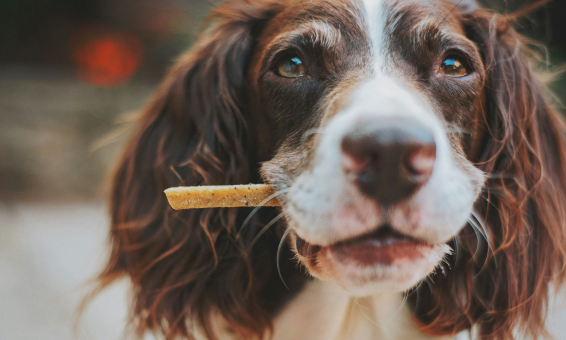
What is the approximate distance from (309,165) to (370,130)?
278mm

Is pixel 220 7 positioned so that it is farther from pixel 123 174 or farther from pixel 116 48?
pixel 116 48

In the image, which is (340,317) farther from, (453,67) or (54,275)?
(54,275)

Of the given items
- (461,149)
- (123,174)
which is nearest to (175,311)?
(123,174)

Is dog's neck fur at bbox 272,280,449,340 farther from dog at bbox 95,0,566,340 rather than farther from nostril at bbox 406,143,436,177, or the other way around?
nostril at bbox 406,143,436,177

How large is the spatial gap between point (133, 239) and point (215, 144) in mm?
507

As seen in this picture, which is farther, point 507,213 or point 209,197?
point 507,213

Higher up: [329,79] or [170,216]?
[329,79]

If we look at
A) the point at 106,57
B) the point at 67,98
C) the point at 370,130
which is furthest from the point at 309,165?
the point at 106,57

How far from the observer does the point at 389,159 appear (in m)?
0.88

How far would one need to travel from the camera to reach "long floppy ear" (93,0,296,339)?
5.10 feet

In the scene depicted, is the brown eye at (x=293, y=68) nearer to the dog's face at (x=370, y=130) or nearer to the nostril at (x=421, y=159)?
the dog's face at (x=370, y=130)

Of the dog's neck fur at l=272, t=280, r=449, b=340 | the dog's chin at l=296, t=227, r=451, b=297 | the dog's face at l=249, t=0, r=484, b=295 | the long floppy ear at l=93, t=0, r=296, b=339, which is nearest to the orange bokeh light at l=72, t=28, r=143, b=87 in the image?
the long floppy ear at l=93, t=0, r=296, b=339

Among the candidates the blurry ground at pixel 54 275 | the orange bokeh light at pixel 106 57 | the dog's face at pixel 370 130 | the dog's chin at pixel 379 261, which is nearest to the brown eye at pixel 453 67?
the dog's face at pixel 370 130

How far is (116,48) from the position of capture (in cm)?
520
